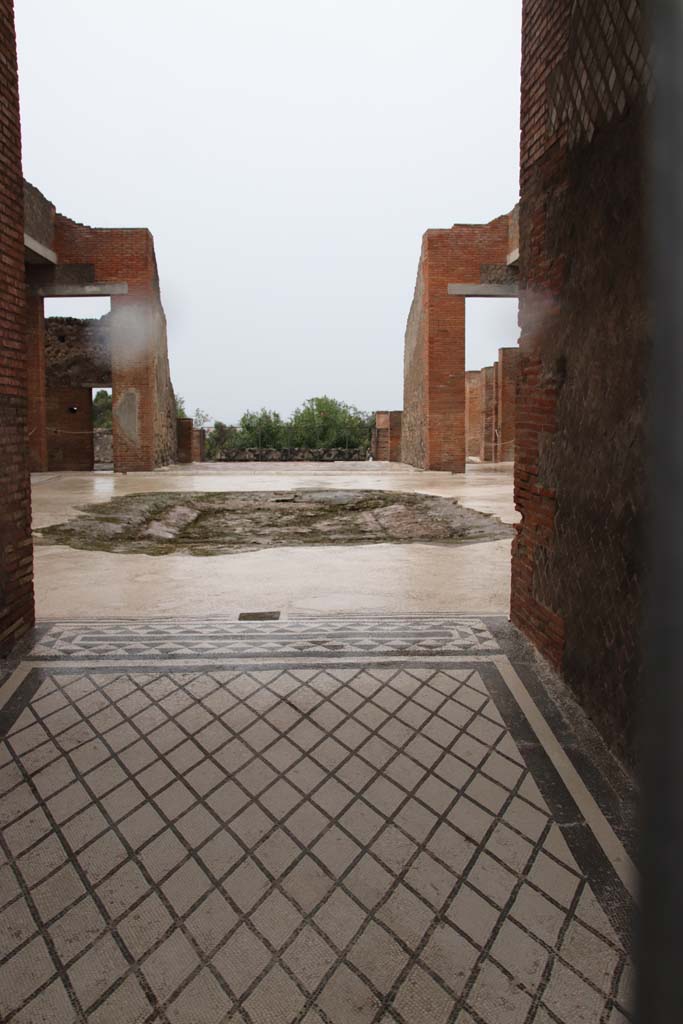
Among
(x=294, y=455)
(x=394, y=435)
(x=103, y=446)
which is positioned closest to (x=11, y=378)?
(x=394, y=435)

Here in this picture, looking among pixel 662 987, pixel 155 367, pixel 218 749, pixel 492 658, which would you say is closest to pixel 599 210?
pixel 492 658

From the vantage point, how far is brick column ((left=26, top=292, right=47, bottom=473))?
49.3 ft

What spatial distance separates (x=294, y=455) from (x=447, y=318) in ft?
50.0

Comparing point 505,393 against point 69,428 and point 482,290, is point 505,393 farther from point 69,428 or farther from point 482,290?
point 69,428

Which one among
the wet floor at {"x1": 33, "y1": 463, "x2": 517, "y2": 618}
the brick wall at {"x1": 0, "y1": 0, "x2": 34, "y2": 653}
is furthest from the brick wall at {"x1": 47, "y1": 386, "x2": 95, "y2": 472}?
the brick wall at {"x1": 0, "y1": 0, "x2": 34, "y2": 653}

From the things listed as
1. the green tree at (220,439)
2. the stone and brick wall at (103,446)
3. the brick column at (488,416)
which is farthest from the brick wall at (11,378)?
the green tree at (220,439)

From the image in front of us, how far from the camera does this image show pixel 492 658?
3.16m

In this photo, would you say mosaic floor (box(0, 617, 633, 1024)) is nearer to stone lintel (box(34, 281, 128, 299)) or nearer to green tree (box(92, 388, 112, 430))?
stone lintel (box(34, 281, 128, 299))

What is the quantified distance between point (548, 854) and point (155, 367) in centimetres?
1561

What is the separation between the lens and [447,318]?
48.7 ft

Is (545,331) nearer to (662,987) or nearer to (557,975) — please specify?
(557,975)

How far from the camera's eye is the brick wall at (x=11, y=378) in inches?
131

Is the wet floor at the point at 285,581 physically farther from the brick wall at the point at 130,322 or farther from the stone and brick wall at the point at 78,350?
the stone and brick wall at the point at 78,350

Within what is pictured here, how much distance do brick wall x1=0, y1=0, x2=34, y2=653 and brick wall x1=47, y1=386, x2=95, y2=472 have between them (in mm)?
16895
